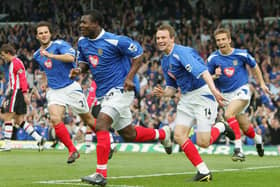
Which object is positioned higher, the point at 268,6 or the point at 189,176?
the point at 268,6

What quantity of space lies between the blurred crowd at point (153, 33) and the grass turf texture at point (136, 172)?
6602 mm

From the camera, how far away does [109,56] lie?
998 cm

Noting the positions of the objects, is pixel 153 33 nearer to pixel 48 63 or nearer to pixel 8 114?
pixel 8 114

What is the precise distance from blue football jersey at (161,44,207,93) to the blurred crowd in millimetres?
9197

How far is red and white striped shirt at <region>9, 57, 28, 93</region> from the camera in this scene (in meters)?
17.2

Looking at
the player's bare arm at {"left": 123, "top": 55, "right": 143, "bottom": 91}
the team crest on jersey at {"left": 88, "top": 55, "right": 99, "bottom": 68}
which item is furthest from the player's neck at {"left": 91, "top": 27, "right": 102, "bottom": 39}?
the player's bare arm at {"left": 123, "top": 55, "right": 143, "bottom": 91}

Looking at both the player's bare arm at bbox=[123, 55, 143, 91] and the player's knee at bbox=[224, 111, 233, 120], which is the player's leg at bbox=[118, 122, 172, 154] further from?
the player's knee at bbox=[224, 111, 233, 120]

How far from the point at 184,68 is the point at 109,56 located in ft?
3.66

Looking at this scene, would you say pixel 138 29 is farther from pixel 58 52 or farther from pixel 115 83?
pixel 115 83

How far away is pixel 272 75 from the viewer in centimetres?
2262

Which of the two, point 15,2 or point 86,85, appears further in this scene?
point 15,2

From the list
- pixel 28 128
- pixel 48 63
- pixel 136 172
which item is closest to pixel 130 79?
pixel 136 172

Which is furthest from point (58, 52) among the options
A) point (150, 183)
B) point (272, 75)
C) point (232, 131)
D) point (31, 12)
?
point (31, 12)

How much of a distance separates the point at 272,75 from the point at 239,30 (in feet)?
15.9
